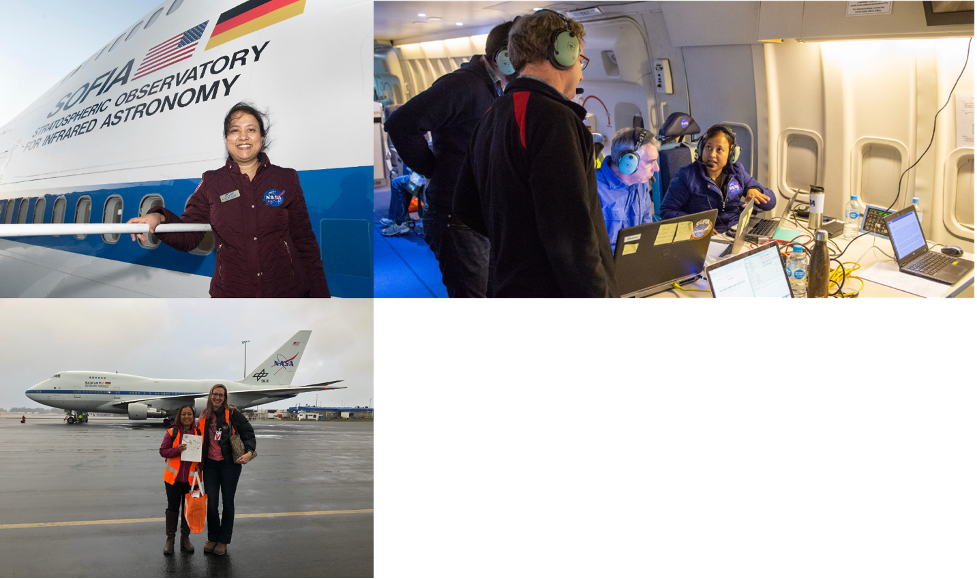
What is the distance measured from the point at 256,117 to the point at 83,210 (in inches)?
48.8

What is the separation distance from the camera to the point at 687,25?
254 centimetres

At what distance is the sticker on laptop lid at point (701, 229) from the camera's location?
2.20 meters

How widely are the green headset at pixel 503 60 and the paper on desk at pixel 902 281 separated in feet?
5.14

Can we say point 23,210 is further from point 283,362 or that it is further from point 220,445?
point 220,445

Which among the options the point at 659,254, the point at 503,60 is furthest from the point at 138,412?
the point at 659,254

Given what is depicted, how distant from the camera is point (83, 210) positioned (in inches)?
109

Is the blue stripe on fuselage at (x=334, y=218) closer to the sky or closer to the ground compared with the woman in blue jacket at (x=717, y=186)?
closer to the ground

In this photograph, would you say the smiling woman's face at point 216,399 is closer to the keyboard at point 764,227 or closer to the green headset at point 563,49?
the green headset at point 563,49

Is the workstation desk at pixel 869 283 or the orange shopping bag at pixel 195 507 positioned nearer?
the workstation desk at pixel 869 283

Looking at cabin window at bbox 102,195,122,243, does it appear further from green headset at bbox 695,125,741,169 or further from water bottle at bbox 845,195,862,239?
water bottle at bbox 845,195,862,239

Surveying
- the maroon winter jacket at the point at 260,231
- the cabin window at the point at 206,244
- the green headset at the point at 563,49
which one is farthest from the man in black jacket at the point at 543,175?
the cabin window at the point at 206,244

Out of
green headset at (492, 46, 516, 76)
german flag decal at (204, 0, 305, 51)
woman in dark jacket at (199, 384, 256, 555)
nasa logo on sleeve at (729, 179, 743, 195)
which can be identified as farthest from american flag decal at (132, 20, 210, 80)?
nasa logo on sleeve at (729, 179, 743, 195)

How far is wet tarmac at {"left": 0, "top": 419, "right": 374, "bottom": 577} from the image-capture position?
292 centimetres

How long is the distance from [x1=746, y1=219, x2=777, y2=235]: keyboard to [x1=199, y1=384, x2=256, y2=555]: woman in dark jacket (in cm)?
249
